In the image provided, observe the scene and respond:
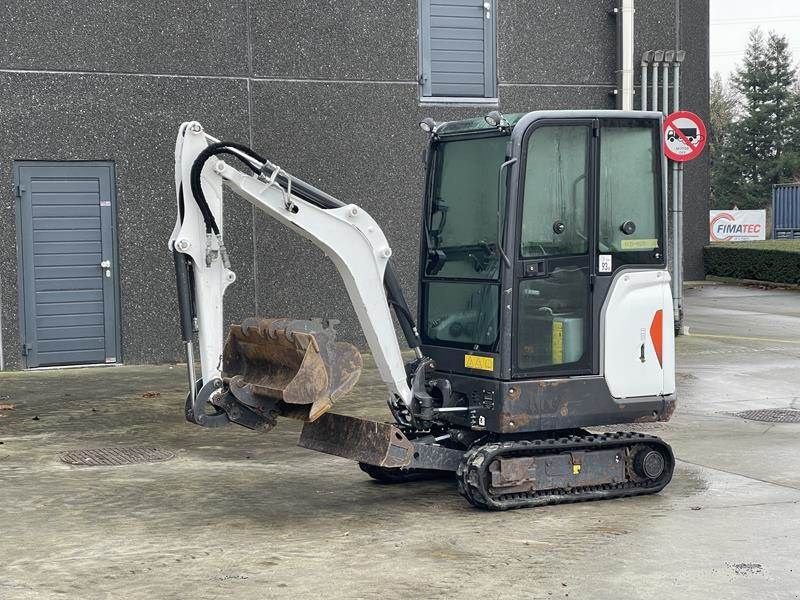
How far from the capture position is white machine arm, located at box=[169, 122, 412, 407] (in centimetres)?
788

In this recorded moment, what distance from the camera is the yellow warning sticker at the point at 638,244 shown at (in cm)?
847

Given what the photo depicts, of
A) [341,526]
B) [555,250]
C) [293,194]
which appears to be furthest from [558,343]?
[293,194]

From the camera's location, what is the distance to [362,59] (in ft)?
52.6

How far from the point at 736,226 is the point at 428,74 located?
24.6 meters

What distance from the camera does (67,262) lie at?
1491 centimetres

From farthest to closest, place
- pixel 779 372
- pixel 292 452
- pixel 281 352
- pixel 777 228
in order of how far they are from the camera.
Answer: pixel 777 228 < pixel 779 372 < pixel 292 452 < pixel 281 352

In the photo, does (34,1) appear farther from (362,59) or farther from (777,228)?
(777,228)

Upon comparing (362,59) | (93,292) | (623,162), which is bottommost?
(93,292)

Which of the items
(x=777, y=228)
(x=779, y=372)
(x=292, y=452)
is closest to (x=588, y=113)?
(x=292, y=452)

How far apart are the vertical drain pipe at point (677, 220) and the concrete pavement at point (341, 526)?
5.85 metres

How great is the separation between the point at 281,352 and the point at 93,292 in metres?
7.54

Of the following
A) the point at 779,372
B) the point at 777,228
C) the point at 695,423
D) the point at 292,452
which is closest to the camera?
the point at 292,452

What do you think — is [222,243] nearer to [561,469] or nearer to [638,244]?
[561,469]

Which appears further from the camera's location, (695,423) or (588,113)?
(695,423)
